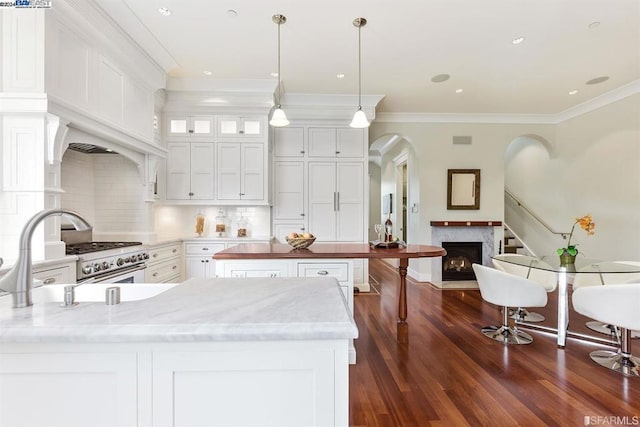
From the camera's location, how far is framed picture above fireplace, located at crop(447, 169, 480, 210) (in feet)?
17.4

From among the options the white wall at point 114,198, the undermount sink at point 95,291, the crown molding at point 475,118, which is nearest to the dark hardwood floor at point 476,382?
the undermount sink at point 95,291

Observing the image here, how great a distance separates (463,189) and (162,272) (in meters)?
4.98

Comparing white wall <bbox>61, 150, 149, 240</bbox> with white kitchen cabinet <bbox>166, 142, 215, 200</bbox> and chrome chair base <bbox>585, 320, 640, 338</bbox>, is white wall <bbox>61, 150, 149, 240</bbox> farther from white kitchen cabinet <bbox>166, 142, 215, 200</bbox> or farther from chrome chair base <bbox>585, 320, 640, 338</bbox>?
chrome chair base <bbox>585, 320, 640, 338</bbox>

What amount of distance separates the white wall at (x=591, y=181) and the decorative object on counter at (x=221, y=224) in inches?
225

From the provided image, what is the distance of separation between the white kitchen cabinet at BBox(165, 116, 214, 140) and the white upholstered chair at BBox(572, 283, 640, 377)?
4.60 meters

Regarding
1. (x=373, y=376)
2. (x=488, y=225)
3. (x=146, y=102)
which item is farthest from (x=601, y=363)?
(x=146, y=102)

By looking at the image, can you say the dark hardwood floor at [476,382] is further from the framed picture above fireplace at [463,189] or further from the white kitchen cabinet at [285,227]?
the framed picture above fireplace at [463,189]

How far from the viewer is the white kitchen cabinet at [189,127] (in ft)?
14.0

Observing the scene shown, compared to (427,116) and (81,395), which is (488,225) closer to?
(427,116)

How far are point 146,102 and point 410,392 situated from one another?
4.06 m

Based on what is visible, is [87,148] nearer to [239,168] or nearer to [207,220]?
[239,168]

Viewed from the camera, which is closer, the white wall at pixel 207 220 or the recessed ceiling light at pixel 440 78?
the recessed ceiling light at pixel 440 78

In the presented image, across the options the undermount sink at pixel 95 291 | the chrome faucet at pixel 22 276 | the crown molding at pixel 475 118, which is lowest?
the undermount sink at pixel 95 291

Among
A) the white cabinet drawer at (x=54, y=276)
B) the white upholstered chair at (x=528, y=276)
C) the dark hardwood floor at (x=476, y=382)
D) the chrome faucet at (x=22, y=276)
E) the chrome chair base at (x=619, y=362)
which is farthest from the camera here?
the white upholstered chair at (x=528, y=276)
